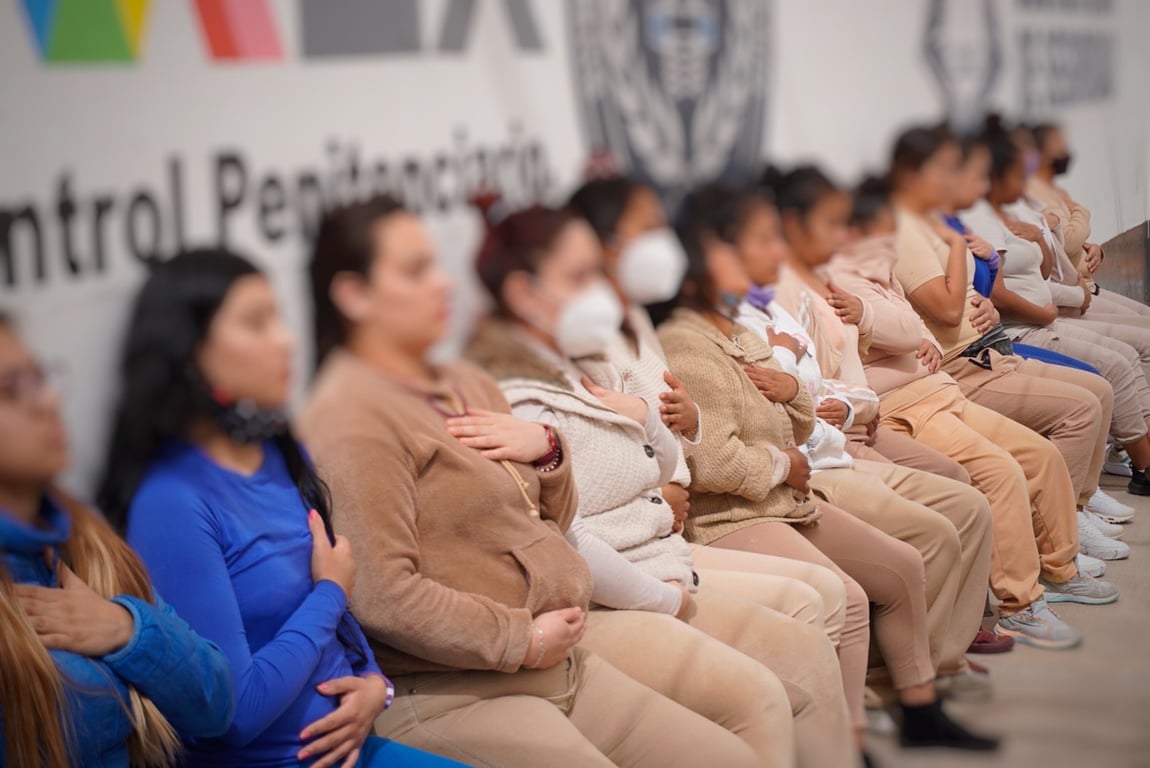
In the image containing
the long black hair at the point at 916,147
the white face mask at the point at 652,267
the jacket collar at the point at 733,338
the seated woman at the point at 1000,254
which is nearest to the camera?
the white face mask at the point at 652,267

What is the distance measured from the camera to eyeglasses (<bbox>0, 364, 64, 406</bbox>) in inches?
47.8

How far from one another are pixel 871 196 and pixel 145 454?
1.55 m

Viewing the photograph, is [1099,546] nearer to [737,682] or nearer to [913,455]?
[913,455]

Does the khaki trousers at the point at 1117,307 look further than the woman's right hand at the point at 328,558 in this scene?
Yes

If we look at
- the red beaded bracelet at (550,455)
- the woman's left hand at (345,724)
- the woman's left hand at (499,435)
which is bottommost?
the woman's left hand at (345,724)

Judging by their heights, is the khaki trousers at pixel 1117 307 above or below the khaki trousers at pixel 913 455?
above

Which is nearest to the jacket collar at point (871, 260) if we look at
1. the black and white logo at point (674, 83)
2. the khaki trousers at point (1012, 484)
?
the khaki trousers at point (1012, 484)

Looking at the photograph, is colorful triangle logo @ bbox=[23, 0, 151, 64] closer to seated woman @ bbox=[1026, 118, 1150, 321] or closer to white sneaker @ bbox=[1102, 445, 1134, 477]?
seated woman @ bbox=[1026, 118, 1150, 321]

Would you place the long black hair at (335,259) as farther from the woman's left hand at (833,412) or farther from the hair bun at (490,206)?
the woman's left hand at (833,412)

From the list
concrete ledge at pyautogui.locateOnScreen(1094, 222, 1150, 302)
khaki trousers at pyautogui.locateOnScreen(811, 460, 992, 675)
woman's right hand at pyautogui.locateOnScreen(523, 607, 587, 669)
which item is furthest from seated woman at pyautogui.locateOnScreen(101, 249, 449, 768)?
concrete ledge at pyautogui.locateOnScreen(1094, 222, 1150, 302)

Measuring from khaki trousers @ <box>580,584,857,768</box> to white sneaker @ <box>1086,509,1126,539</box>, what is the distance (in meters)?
1.35

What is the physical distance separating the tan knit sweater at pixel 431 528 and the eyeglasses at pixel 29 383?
28 centimetres

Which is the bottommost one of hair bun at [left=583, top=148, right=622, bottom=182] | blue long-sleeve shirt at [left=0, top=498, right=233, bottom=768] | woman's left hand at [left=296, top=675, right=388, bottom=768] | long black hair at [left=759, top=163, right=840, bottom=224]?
woman's left hand at [left=296, top=675, right=388, bottom=768]

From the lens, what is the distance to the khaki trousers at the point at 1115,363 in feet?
10.2
